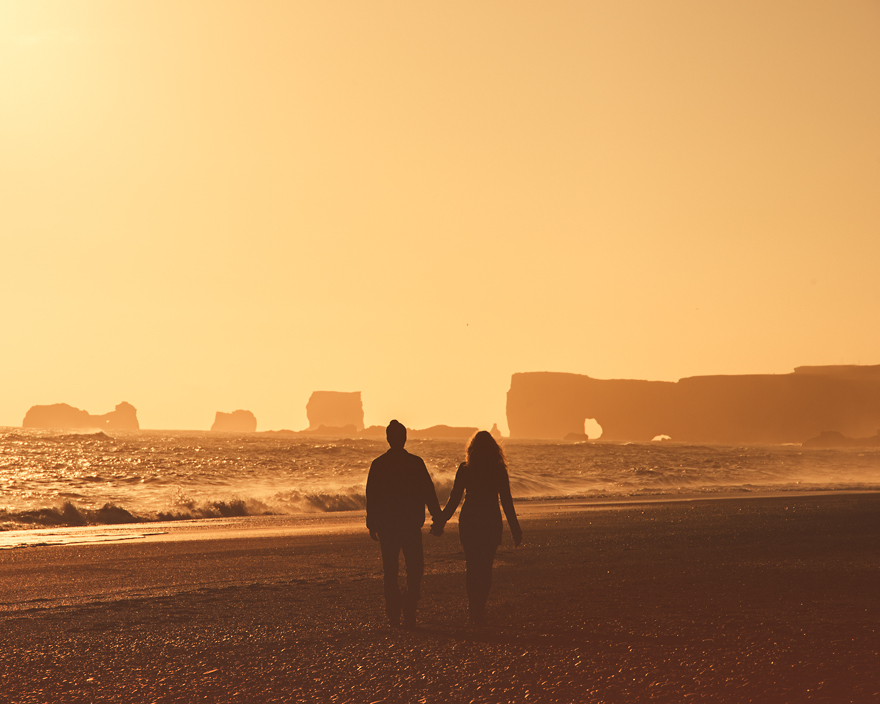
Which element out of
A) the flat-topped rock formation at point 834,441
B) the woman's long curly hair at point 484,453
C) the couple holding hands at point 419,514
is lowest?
the flat-topped rock formation at point 834,441

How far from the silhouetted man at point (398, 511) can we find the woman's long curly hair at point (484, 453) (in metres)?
0.50

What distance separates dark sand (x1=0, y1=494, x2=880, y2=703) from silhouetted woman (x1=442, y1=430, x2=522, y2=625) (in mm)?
378

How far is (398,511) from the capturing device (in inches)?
314

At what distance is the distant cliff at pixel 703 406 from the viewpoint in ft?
517

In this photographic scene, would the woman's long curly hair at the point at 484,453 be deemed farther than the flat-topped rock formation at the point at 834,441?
No

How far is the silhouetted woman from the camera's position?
7871mm

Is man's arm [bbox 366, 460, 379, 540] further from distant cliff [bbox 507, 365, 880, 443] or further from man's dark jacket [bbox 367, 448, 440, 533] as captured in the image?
distant cliff [bbox 507, 365, 880, 443]

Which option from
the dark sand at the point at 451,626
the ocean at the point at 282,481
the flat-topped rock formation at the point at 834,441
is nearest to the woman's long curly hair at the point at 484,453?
the dark sand at the point at 451,626

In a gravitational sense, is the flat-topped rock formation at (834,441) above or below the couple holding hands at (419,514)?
below

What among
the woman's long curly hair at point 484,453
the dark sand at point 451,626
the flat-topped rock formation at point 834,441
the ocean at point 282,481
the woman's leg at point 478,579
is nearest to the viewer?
the dark sand at point 451,626

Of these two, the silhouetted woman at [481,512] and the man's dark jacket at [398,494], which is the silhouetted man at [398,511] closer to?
the man's dark jacket at [398,494]

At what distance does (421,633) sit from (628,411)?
17714 cm

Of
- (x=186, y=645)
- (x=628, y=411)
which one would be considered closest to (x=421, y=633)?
(x=186, y=645)

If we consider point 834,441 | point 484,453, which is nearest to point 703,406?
point 834,441
